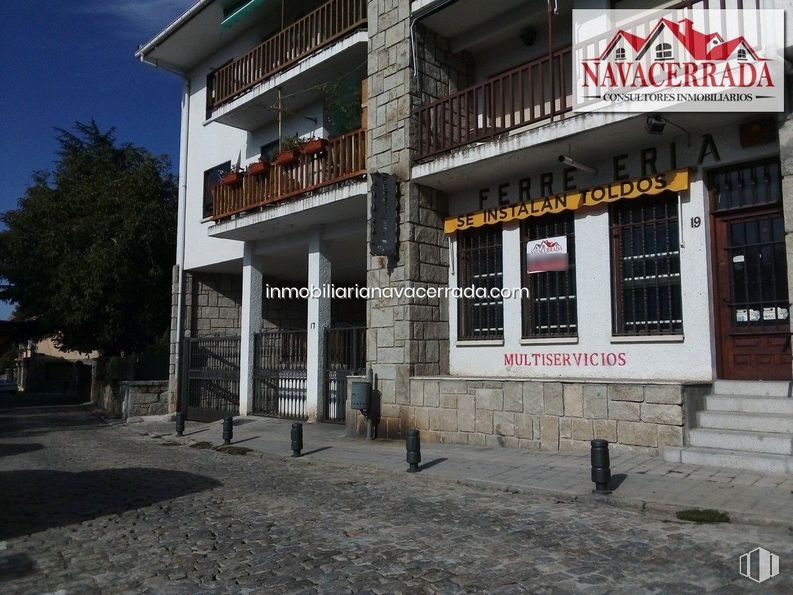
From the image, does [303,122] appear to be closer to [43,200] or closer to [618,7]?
[618,7]

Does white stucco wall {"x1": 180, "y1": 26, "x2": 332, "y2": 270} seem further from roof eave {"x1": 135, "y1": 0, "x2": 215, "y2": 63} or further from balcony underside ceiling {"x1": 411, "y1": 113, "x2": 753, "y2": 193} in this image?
balcony underside ceiling {"x1": 411, "y1": 113, "x2": 753, "y2": 193}

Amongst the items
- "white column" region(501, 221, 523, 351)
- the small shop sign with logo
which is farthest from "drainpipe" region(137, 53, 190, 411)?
the small shop sign with logo

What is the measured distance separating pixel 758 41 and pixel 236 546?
8.24m

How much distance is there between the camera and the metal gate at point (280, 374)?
15.1m

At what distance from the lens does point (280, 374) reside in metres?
15.5

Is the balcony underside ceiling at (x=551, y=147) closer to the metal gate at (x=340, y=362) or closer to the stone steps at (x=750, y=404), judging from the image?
the stone steps at (x=750, y=404)

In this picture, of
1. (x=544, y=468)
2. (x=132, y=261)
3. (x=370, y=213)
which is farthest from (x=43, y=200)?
(x=544, y=468)

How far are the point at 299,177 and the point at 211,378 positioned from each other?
260 inches

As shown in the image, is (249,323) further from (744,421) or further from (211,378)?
(744,421)

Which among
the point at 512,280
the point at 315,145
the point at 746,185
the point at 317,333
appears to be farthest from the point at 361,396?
the point at 746,185

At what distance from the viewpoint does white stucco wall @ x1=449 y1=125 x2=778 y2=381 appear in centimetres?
912

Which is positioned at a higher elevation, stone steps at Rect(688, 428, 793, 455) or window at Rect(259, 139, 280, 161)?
window at Rect(259, 139, 280, 161)

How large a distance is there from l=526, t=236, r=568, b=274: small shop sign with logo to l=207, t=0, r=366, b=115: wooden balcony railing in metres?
5.96

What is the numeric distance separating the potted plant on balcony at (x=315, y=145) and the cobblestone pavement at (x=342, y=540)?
24.0ft
